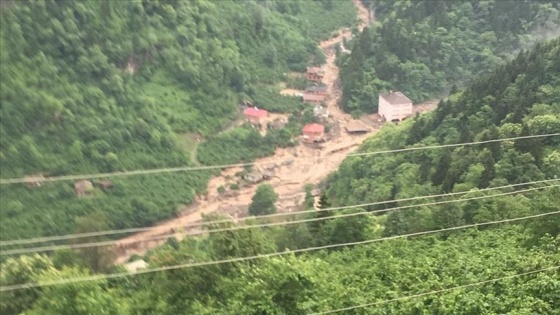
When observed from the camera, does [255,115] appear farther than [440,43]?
No

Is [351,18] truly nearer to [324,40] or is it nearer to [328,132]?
[324,40]

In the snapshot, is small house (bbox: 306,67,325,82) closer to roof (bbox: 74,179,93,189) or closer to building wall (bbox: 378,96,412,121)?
building wall (bbox: 378,96,412,121)

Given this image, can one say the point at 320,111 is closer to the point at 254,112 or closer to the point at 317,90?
the point at 317,90

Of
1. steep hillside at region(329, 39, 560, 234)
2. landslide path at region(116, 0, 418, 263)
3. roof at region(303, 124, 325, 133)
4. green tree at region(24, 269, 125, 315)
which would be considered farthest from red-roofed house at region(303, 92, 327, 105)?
green tree at region(24, 269, 125, 315)

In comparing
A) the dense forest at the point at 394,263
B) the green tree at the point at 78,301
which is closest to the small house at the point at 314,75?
the dense forest at the point at 394,263

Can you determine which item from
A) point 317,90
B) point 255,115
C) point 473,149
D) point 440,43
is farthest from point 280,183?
point 440,43
